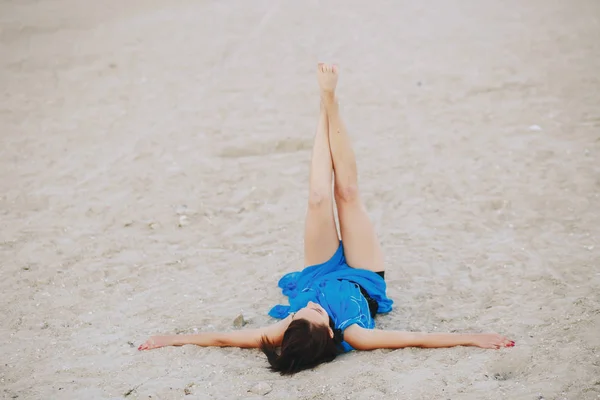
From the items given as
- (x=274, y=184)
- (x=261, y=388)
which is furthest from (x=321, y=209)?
(x=274, y=184)

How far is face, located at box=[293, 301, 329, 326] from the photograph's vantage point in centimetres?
353

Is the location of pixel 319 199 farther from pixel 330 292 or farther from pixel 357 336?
pixel 357 336

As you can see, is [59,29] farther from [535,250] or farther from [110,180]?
[535,250]

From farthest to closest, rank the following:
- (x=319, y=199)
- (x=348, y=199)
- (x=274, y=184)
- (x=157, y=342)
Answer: (x=274, y=184), (x=348, y=199), (x=319, y=199), (x=157, y=342)

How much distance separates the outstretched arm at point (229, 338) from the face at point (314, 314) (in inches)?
3.9

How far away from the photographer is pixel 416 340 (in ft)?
11.6

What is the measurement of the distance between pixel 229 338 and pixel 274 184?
7.73 ft

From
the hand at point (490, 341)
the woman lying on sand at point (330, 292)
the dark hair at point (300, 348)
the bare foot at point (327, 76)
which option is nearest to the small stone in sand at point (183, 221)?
the woman lying on sand at point (330, 292)

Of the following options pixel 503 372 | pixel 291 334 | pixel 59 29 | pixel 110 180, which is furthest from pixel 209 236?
pixel 59 29

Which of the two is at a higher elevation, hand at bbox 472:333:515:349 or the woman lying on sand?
the woman lying on sand

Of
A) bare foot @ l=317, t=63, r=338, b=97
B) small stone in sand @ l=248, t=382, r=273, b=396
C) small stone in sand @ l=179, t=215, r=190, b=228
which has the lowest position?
small stone in sand @ l=248, t=382, r=273, b=396

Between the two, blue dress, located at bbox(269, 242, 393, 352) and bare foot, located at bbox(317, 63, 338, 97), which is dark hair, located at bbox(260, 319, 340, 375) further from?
bare foot, located at bbox(317, 63, 338, 97)

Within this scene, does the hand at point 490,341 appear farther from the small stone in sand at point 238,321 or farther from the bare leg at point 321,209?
the small stone in sand at point 238,321

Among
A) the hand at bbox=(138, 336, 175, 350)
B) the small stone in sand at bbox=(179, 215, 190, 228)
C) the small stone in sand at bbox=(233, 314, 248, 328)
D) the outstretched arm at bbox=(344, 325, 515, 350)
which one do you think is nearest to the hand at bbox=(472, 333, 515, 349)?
the outstretched arm at bbox=(344, 325, 515, 350)
